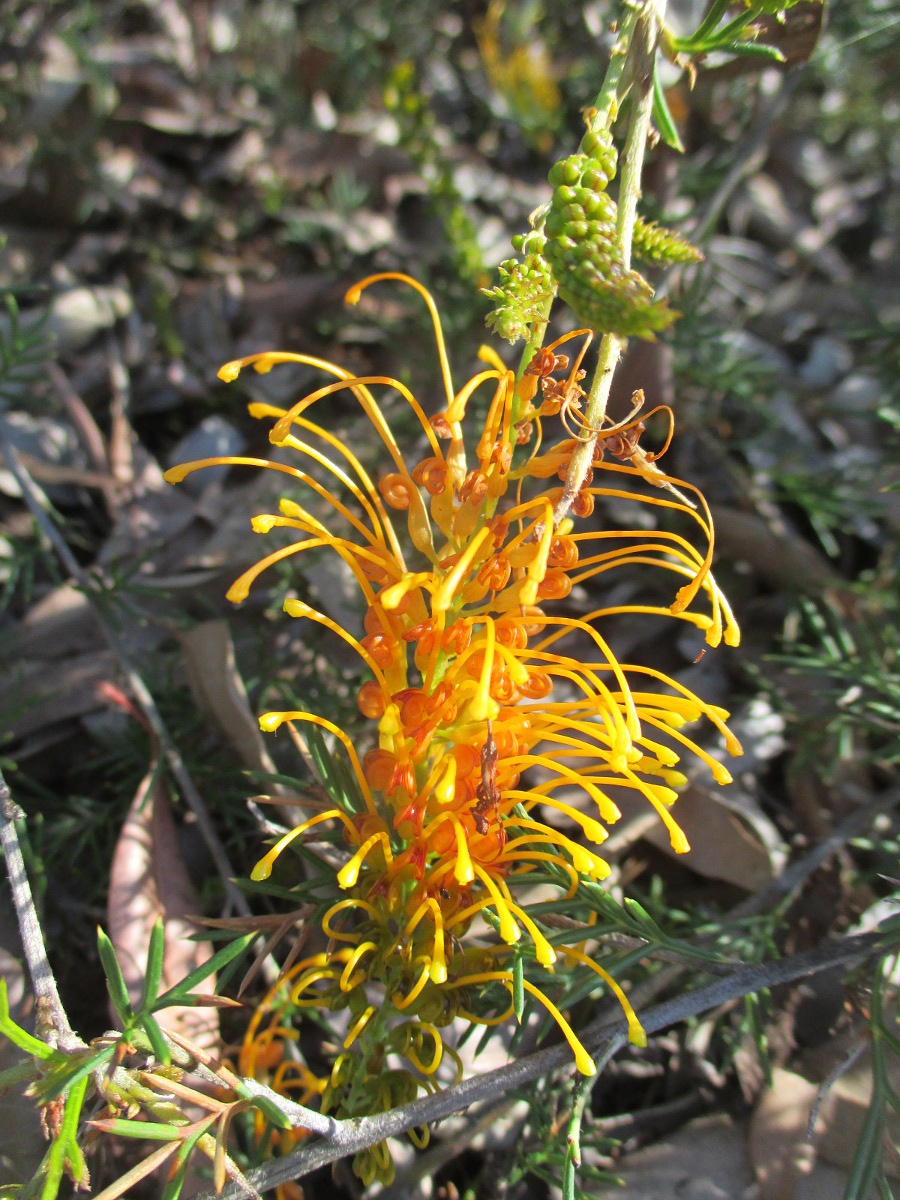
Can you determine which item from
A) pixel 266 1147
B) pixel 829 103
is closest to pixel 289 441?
pixel 266 1147

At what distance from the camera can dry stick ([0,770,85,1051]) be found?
2.74 ft

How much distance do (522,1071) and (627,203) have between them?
89 cm

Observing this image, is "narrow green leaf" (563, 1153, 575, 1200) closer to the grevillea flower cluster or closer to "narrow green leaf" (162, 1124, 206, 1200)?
the grevillea flower cluster

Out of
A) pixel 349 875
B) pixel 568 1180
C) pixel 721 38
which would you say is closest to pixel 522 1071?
pixel 568 1180

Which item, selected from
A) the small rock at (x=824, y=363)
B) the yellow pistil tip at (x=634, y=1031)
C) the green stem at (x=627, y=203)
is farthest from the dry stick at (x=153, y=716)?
the small rock at (x=824, y=363)

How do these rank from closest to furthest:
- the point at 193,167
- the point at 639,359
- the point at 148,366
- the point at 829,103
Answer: the point at 639,359 → the point at 148,366 → the point at 193,167 → the point at 829,103

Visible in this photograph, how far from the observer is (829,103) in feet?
9.01

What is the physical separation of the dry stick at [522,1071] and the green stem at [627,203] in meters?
0.59

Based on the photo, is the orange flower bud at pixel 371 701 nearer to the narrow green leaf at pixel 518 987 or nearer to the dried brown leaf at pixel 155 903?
the narrow green leaf at pixel 518 987

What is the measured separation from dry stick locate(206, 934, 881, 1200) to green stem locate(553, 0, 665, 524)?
1.95 ft

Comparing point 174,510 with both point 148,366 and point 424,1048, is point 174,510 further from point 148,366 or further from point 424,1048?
point 424,1048

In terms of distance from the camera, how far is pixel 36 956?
0.88 metres

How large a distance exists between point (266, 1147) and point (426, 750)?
57 centimetres

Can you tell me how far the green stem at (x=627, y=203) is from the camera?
0.84 metres
